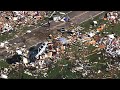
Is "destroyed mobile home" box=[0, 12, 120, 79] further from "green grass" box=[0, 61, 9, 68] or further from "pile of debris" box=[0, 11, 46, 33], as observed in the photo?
"pile of debris" box=[0, 11, 46, 33]

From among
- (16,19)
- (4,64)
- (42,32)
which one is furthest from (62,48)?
(16,19)

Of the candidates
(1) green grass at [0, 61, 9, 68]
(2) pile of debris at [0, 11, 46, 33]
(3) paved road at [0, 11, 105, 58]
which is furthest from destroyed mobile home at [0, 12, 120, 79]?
(2) pile of debris at [0, 11, 46, 33]

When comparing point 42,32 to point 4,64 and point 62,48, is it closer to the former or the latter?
point 62,48

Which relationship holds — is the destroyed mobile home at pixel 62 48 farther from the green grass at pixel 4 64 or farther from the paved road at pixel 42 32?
the paved road at pixel 42 32

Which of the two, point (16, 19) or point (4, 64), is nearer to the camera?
point (4, 64)

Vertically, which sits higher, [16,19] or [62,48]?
[16,19]

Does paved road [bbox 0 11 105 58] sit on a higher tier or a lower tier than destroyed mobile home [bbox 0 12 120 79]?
higher

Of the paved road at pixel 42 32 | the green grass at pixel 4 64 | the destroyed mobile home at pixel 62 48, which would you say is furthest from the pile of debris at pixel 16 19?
the green grass at pixel 4 64
